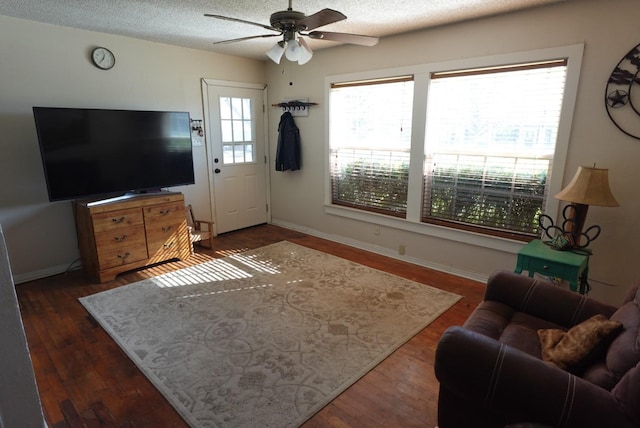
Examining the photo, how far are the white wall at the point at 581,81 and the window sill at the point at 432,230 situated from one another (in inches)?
2.3

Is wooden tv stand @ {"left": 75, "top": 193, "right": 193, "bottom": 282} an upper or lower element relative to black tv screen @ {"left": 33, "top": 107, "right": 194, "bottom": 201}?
lower

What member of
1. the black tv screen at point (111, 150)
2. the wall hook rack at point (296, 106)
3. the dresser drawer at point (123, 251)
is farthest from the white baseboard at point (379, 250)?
the dresser drawer at point (123, 251)

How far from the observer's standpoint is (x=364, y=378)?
2.16m

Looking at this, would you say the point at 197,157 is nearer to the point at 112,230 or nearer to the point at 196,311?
the point at 112,230

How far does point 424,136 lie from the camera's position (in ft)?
12.0

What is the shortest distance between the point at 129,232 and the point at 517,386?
11.6 feet

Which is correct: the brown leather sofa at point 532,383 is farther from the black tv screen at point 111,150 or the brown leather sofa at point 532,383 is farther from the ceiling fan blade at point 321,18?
the black tv screen at point 111,150

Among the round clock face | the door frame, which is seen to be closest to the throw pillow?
the door frame

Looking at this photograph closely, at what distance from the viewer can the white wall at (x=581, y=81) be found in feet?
8.52

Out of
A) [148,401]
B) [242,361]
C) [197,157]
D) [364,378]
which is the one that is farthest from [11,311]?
[197,157]

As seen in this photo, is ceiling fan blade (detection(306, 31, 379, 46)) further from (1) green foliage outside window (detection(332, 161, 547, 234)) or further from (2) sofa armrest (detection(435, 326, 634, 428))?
(2) sofa armrest (detection(435, 326, 634, 428))

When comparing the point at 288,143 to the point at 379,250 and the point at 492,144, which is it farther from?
the point at 492,144

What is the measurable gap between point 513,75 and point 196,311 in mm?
3375

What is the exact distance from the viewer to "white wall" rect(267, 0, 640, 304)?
2.60 metres
